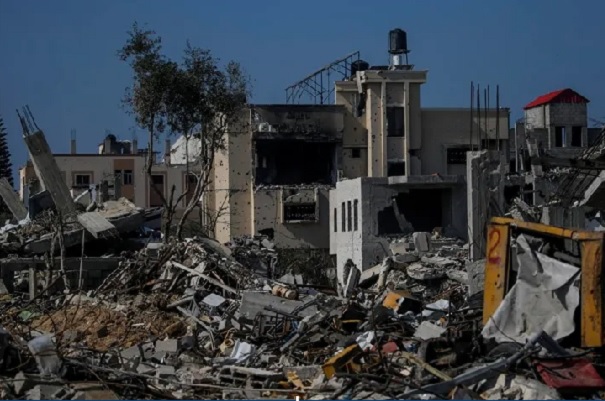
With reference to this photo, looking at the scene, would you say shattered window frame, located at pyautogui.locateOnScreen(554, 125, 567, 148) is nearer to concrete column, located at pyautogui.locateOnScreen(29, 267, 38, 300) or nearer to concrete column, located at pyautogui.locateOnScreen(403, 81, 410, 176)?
concrete column, located at pyautogui.locateOnScreen(403, 81, 410, 176)

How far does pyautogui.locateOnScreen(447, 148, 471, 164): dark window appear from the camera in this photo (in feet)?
180

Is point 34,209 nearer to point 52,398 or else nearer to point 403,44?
point 52,398

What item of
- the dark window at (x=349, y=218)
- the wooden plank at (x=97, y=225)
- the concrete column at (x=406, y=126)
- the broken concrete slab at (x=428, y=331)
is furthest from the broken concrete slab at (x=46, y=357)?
the concrete column at (x=406, y=126)

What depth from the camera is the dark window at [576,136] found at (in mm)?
53366

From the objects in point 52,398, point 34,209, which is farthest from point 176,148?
point 52,398

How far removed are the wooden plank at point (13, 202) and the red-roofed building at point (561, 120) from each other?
83.4ft

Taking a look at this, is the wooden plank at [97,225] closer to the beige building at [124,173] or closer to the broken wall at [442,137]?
the broken wall at [442,137]

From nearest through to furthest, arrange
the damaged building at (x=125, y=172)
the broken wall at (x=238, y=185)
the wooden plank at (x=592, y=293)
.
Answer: the wooden plank at (x=592, y=293)
the broken wall at (x=238, y=185)
the damaged building at (x=125, y=172)

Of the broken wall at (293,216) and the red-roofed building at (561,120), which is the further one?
the red-roofed building at (561,120)

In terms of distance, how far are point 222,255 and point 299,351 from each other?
8526 mm

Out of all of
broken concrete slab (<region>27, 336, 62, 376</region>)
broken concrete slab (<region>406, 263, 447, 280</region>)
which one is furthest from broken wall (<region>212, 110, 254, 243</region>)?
broken concrete slab (<region>27, 336, 62, 376</region>)

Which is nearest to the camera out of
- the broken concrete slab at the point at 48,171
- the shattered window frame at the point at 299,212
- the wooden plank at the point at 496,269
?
the wooden plank at the point at 496,269

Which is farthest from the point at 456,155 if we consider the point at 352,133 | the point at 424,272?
the point at 424,272

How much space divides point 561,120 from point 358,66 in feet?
31.7
